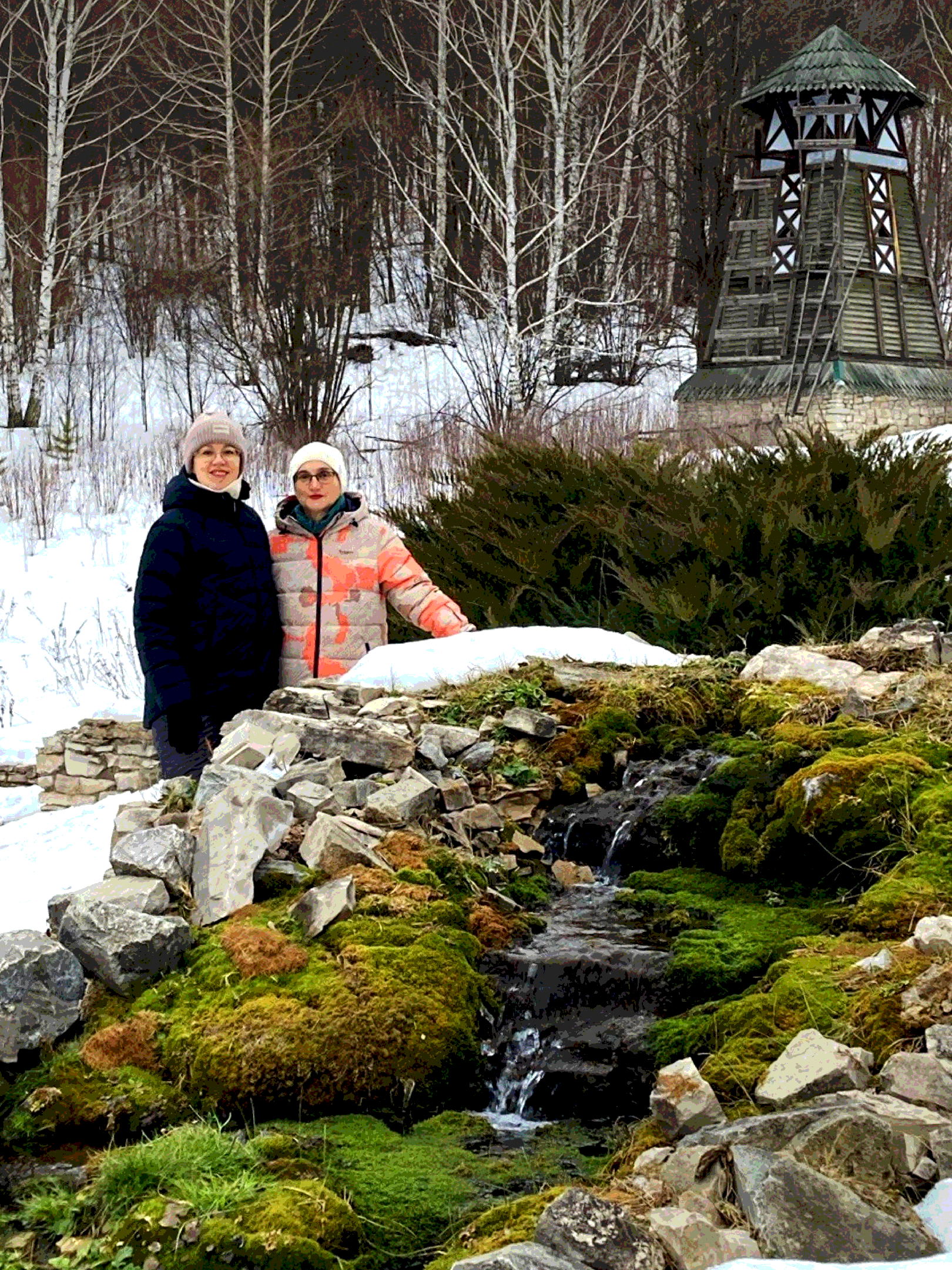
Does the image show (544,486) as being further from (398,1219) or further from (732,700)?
(398,1219)

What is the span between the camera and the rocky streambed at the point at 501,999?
280 cm

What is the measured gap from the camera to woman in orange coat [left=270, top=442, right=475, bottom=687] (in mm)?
5707

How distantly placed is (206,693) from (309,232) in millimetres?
18955

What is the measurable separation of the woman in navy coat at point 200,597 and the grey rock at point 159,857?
1096 mm

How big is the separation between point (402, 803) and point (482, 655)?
1631 mm

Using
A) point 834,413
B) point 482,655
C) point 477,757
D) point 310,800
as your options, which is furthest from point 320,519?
point 834,413

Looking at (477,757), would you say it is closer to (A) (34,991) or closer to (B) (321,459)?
(B) (321,459)

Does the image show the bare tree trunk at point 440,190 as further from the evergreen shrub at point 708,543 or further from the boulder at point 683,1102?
the boulder at point 683,1102

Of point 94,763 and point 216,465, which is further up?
point 216,465

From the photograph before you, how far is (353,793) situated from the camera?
4.86 m

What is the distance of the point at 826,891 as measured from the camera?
4.52 m

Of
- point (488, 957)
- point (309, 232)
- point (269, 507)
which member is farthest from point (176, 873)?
point (309, 232)

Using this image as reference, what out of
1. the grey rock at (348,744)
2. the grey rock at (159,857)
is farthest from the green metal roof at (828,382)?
the grey rock at (159,857)

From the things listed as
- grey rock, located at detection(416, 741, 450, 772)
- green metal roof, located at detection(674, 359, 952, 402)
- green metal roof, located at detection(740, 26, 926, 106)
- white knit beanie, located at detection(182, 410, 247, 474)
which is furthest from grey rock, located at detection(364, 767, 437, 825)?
green metal roof, located at detection(740, 26, 926, 106)
